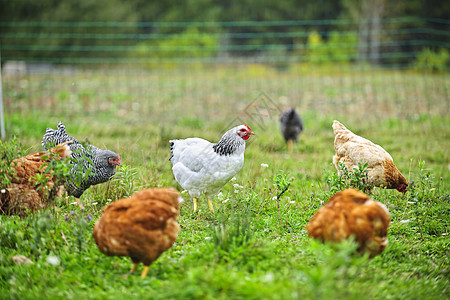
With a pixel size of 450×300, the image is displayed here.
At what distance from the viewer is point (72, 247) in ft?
10.4

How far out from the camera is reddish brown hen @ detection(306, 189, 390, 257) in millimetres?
2793

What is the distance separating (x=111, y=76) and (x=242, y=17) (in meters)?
6.11

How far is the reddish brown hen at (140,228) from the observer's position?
9.05ft

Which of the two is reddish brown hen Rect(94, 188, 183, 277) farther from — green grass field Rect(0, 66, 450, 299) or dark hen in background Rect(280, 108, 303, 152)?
dark hen in background Rect(280, 108, 303, 152)

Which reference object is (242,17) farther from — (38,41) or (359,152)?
(359,152)

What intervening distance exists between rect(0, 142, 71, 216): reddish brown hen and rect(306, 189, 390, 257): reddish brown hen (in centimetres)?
208

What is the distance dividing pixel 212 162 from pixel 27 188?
5.15 ft

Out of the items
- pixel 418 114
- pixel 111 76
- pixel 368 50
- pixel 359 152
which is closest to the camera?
pixel 359 152

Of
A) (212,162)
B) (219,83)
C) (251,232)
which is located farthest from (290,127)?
(219,83)

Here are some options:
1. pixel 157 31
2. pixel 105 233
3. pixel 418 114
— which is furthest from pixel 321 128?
A: pixel 157 31

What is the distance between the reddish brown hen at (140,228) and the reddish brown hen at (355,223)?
3.20 ft

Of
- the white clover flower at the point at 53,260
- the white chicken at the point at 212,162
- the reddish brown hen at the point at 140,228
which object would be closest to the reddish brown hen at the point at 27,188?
the white clover flower at the point at 53,260

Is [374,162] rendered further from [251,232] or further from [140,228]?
[140,228]

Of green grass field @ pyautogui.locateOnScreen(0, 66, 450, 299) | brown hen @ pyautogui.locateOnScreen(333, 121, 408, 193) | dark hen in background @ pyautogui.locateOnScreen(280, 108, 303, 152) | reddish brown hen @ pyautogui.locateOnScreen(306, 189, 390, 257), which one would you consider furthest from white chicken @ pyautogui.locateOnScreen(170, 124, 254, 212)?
dark hen in background @ pyautogui.locateOnScreen(280, 108, 303, 152)
